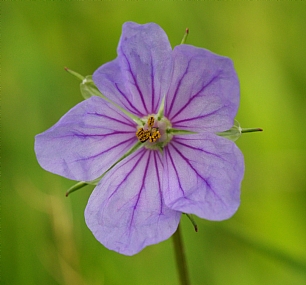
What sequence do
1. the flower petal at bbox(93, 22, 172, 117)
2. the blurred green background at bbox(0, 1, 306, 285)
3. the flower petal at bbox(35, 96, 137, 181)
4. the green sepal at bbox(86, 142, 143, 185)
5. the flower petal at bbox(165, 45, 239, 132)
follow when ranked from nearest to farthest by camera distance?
the flower petal at bbox(165, 45, 239, 132) < the flower petal at bbox(93, 22, 172, 117) < the flower petal at bbox(35, 96, 137, 181) < the green sepal at bbox(86, 142, 143, 185) < the blurred green background at bbox(0, 1, 306, 285)

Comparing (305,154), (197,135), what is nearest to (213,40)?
(305,154)

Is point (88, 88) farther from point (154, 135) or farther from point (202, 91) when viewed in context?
point (202, 91)

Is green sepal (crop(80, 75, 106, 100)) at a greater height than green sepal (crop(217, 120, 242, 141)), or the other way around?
green sepal (crop(80, 75, 106, 100))

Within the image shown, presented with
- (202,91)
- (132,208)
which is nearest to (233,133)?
(202,91)

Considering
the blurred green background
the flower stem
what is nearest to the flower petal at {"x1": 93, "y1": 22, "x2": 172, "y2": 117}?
the flower stem

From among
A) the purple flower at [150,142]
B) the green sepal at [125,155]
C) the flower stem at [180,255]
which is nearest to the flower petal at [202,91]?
the purple flower at [150,142]

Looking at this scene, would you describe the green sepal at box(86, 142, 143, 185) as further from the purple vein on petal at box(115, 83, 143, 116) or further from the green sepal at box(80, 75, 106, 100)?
the green sepal at box(80, 75, 106, 100)

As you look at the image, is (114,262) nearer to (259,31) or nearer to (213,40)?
(213,40)

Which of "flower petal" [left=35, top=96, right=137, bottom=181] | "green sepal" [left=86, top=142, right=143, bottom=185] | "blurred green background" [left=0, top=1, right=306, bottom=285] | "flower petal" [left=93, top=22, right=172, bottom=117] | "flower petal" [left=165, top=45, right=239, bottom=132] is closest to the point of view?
"flower petal" [left=165, top=45, right=239, bottom=132]
